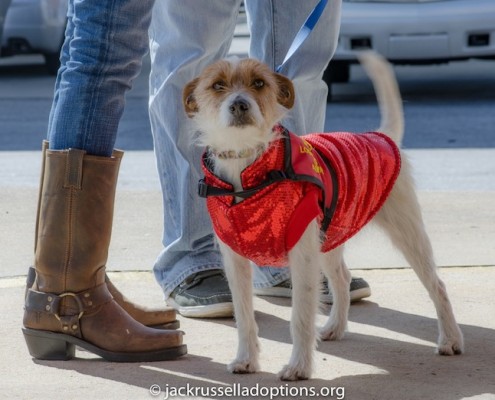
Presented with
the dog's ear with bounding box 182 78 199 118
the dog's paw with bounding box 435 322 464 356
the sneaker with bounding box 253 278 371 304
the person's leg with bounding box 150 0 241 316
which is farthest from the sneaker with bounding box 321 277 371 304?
the dog's ear with bounding box 182 78 199 118

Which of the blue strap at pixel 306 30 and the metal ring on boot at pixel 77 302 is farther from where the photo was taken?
the blue strap at pixel 306 30

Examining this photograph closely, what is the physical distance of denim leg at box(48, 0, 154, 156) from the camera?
11.9 ft

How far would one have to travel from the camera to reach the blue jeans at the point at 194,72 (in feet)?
14.6

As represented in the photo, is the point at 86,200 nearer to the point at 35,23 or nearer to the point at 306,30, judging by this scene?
the point at 306,30

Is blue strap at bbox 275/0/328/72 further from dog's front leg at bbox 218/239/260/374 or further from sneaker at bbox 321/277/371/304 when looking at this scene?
sneaker at bbox 321/277/371/304

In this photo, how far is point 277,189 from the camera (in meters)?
3.56

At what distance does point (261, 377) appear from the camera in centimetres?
364

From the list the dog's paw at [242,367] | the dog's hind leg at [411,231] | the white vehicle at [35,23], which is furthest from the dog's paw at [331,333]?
the white vehicle at [35,23]

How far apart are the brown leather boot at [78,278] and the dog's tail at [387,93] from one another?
1.10 metres

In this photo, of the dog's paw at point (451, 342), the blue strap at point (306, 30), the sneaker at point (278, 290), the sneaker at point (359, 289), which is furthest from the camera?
the sneaker at point (278, 290)

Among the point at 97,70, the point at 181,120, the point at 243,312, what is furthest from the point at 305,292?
the point at 181,120

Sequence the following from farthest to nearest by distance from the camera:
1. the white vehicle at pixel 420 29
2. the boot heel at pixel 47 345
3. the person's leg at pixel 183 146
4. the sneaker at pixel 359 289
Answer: the white vehicle at pixel 420 29, the sneaker at pixel 359 289, the person's leg at pixel 183 146, the boot heel at pixel 47 345

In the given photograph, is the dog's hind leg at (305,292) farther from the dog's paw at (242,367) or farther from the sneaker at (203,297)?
the sneaker at (203,297)

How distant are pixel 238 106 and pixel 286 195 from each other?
322 mm
